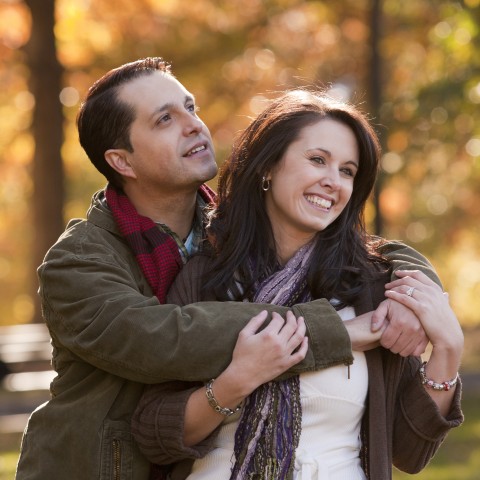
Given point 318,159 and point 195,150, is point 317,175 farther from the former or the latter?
point 195,150

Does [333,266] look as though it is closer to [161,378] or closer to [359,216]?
[359,216]

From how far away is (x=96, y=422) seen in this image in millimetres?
3422

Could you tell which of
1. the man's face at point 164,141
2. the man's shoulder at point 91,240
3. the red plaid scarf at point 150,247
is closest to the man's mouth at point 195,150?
the man's face at point 164,141

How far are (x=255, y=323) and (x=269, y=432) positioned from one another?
1.18 ft

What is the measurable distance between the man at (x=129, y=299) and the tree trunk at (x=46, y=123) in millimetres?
10331

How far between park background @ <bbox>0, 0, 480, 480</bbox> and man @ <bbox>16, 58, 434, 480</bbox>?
4679 mm

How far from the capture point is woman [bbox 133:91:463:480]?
3285 mm

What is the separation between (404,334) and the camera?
3295 millimetres

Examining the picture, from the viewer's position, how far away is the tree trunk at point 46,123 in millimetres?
14188

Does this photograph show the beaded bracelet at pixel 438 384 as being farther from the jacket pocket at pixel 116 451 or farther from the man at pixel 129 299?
the jacket pocket at pixel 116 451

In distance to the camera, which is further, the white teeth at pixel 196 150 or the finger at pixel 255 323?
the white teeth at pixel 196 150

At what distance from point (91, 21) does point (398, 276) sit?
13.3 meters

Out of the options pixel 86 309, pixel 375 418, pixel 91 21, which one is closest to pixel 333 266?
pixel 375 418

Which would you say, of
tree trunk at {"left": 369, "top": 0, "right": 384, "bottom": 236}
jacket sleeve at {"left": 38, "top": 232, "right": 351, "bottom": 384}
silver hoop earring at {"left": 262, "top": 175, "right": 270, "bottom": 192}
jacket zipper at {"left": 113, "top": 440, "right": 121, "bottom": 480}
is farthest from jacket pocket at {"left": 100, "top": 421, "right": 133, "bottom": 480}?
tree trunk at {"left": 369, "top": 0, "right": 384, "bottom": 236}
